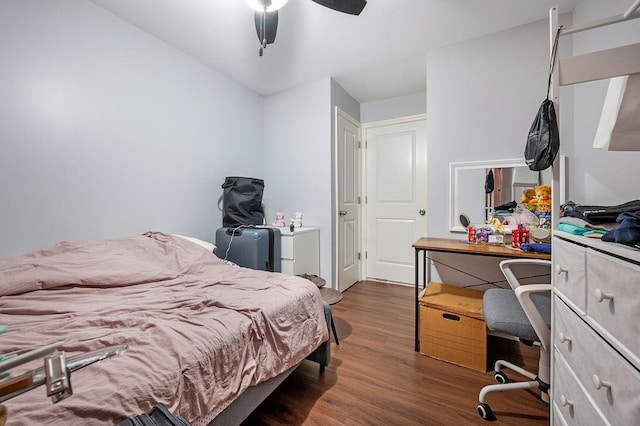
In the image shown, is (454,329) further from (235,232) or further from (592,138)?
(235,232)

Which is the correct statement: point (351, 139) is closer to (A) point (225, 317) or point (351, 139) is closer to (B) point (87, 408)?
(A) point (225, 317)

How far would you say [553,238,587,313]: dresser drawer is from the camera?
84 centimetres

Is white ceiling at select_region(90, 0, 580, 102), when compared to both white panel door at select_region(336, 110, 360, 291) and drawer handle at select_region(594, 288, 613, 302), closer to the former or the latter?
white panel door at select_region(336, 110, 360, 291)

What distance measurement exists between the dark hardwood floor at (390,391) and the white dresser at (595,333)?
46 centimetres

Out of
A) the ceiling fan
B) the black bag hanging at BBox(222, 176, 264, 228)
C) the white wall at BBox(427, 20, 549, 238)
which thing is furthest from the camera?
the black bag hanging at BBox(222, 176, 264, 228)

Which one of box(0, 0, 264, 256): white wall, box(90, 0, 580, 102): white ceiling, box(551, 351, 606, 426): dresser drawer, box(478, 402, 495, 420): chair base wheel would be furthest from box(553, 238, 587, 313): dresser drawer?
box(0, 0, 264, 256): white wall

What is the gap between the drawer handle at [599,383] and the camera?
A: 68 cm

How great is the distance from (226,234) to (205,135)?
42.1 inches

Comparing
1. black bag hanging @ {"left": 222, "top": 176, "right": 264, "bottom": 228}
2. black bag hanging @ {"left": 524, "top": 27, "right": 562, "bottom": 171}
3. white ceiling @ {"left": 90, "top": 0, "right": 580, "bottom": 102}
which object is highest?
white ceiling @ {"left": 90, "top": 0, "right": 580, "bottom": 102}

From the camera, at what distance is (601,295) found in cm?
71

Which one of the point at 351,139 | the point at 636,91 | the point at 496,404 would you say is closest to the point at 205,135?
the point at 351,139

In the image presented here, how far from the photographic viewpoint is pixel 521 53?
211 centimetres

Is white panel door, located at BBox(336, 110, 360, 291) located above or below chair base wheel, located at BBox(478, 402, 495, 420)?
above

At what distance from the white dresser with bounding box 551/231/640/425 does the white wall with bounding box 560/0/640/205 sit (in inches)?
33.7
